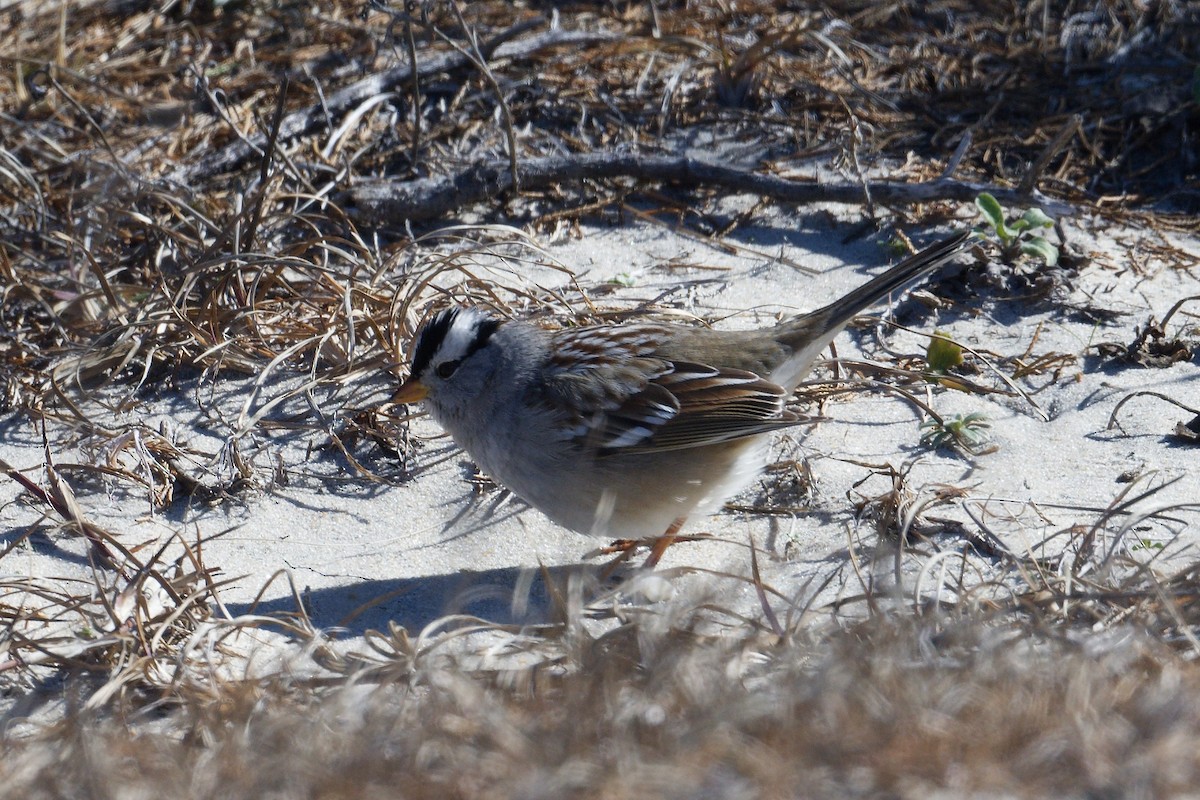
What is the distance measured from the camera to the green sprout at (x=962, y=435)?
429 centimetres

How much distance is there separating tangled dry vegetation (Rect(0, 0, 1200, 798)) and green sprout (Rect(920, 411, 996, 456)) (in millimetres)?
573

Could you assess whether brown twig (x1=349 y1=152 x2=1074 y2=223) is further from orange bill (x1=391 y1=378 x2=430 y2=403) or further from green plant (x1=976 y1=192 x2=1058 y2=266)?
orange bill (x1=391 y1=378 x2=430 y2=403)

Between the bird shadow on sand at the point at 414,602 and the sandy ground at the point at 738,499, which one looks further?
the sandy ground at the point at 738,499

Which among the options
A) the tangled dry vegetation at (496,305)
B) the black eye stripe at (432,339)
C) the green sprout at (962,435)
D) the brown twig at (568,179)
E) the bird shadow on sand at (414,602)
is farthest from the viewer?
the brown twig at (568,179)

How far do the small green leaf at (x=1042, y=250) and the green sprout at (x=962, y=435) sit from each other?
3.75 feet

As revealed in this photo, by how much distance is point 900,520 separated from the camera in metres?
3.82

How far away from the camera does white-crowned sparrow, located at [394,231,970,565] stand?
3.91m

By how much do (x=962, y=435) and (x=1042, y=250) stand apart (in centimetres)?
131

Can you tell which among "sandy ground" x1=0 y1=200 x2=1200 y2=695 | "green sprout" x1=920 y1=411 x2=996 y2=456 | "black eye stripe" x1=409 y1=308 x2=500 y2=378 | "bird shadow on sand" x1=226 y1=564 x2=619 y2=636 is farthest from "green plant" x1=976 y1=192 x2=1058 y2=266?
"bird shadow on sand" x1=226 y1=564 x2=619 y2=636

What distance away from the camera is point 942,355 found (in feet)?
15.4

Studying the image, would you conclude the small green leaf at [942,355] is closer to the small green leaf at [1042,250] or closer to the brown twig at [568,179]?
the small green leaf at [1042,250]

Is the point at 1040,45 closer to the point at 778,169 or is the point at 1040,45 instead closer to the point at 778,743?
the point at 778,169

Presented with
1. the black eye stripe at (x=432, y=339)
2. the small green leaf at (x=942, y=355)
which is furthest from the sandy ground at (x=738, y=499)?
the black eye stripe at (x=432, y=339)

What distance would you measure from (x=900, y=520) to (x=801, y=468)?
0.51 m
